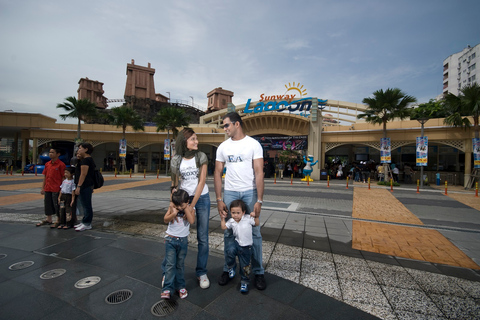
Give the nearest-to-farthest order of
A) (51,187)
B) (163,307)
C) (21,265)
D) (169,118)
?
(163,307) < (21,265) < (51,187) < (169,118)

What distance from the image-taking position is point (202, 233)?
8.70ft

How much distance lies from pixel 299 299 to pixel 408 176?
2183cm

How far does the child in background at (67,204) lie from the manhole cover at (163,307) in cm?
343

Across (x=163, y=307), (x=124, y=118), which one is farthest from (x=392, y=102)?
(x=124, y=118)

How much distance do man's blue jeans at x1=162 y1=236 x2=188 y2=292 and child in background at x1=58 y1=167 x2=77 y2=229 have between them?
131 inches

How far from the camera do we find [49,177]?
15.6 feet

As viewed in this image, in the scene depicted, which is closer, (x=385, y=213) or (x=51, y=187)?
(x=51, y=187)

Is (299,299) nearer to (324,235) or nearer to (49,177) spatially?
(324,235)

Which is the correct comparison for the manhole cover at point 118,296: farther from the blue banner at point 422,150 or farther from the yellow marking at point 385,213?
the blue banner at point 422,150

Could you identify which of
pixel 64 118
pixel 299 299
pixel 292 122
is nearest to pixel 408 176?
pixel 292 122

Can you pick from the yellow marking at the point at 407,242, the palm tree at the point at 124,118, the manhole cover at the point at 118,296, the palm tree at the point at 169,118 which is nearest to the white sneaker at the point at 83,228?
the manhole cover at the point at 118,296

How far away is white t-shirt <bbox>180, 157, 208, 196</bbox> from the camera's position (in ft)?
8.66

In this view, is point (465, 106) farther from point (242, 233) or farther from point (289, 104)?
point (242, 233)

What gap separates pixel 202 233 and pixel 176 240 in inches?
14.3
